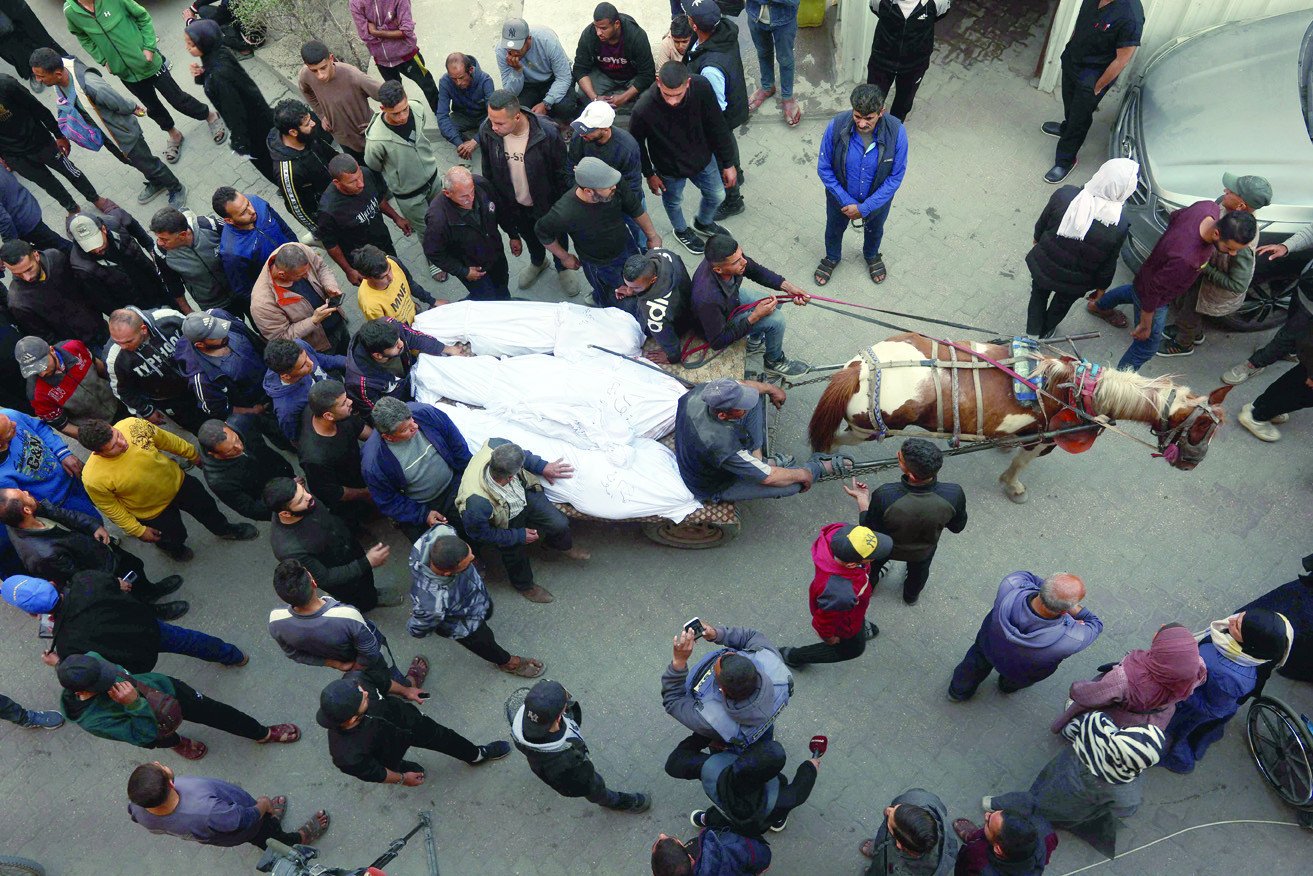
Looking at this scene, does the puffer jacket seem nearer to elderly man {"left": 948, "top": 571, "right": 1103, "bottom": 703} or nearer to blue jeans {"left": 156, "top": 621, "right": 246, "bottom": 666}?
blue jeans {"left": 156, "top": 621, "right": 246, "bottom": 666}

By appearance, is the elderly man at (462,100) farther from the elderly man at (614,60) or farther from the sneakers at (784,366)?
the sneakers at (784,366)

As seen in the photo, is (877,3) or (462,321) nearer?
(462,321)

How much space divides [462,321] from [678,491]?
194 cm

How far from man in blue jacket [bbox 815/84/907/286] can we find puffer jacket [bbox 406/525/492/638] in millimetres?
3687

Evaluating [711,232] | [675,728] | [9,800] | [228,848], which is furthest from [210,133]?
[675,728]

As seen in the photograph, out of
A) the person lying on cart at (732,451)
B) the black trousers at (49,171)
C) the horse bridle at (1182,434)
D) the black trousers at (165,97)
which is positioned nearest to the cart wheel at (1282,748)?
the horse bridle at (1182,434)

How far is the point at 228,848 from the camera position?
5.23 m

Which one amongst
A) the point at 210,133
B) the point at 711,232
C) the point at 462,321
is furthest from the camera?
the point at 210,133

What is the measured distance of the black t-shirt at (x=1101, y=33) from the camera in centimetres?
656

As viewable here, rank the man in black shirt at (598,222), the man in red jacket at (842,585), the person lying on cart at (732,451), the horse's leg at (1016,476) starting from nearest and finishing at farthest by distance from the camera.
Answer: the man in red jacket at (842,585) < the person lying on cart at (732,451) < the horse's leg at (1016,476) < the man in black shirt at (598,222)

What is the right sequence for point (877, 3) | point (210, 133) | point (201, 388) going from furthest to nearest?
point (210, 133), point (877, 3), point (201, 388)

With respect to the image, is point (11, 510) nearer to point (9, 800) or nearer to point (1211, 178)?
point (9, 800)

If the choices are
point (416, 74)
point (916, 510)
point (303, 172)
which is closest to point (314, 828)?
point (916, 510)

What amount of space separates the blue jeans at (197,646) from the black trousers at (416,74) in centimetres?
489
